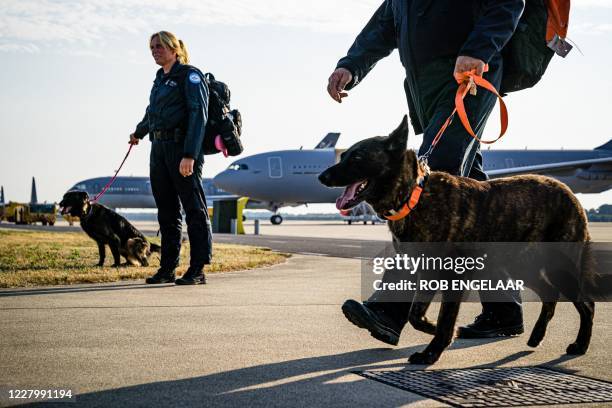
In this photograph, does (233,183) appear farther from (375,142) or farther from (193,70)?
(375,142)

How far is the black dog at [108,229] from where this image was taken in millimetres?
7008

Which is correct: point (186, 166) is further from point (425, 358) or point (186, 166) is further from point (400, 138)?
point (425, 358)

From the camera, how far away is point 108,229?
7.04 metres

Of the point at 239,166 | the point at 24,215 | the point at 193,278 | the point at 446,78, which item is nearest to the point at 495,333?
the point at 446,78

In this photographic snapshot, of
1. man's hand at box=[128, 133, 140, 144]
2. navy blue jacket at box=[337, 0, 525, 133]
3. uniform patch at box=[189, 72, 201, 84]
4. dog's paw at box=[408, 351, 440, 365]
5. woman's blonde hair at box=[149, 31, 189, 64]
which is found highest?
woman's blonde hair at box=[149, 31, 189, 64]

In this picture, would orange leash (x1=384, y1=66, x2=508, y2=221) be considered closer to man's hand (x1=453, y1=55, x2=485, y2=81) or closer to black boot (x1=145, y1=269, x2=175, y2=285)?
man's hand (x1=453, y1=55, x2=485, y2=81)

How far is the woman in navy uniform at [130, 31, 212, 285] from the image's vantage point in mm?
5582

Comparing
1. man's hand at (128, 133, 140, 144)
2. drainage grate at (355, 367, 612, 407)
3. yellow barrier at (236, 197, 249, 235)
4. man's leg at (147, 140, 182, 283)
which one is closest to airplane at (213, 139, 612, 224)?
yellow barrier at (236, 197, 249, 235)

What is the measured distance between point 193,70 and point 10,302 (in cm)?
234

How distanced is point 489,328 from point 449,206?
95 cm

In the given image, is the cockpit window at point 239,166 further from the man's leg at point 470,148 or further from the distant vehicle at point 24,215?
the man's leg at point 470,148

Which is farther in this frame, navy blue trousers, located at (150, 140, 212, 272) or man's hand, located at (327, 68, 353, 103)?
navy blue trousers, located at (150, 140, 212, 272)

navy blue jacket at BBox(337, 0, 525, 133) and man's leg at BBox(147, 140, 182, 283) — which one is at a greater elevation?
navy blue jacket at BBox(337, 0, 525, 133)

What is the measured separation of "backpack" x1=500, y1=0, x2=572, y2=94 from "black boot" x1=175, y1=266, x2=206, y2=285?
3112 millimetres
